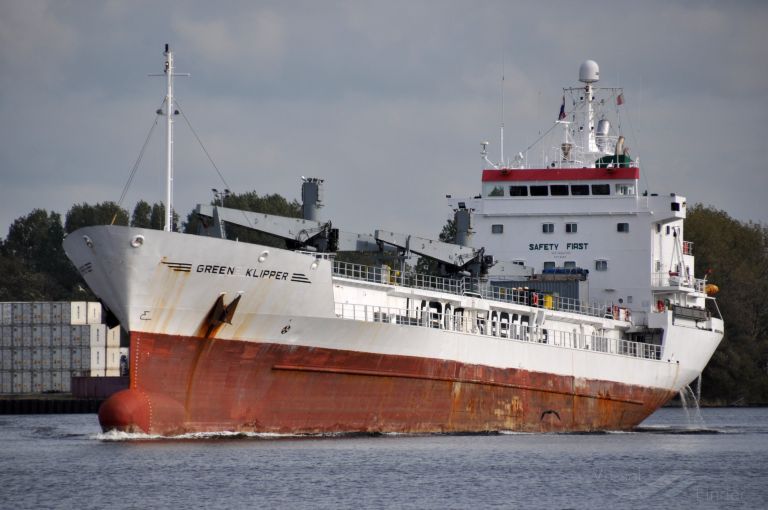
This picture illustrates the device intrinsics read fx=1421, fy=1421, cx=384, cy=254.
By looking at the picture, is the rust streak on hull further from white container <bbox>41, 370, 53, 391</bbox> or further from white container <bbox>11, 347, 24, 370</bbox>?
white container <bbox>11, 347, 24, 370</bbox>

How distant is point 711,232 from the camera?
8356cm

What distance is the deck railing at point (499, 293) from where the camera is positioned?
42.9 meters

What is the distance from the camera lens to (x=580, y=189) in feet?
169

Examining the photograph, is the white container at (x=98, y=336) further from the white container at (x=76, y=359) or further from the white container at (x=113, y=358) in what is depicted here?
the white container at (x=76, y=359)

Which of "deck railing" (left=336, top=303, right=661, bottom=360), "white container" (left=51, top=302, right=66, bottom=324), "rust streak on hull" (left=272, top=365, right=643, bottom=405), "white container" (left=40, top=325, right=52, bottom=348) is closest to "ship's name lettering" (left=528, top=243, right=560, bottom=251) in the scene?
"deck railing" (left=336, top=303, right=661, bottom=360)

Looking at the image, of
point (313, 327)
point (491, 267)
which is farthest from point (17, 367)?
point (313, 327)

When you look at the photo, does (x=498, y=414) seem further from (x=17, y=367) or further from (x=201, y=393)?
(x=17, y=367)

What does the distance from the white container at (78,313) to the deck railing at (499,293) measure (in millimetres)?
33219

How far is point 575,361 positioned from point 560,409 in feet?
5.75

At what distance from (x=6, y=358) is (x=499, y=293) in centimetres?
4039

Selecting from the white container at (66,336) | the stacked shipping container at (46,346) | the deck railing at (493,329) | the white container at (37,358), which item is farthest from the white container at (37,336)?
the deck railing at (493,329)

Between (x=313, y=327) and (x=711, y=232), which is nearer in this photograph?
(x=313, y=327)

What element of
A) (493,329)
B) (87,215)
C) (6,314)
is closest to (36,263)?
(87,215)

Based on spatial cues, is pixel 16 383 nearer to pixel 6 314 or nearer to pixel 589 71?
pixel 6 314
